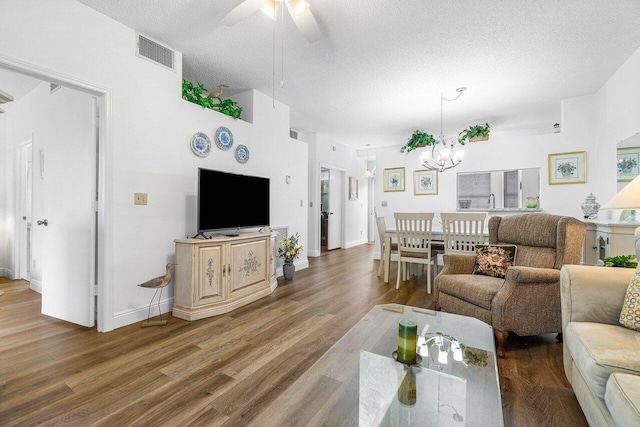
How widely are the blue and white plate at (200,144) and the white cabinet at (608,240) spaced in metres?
4.32

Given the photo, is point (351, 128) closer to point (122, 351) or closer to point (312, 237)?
point (312, 237)

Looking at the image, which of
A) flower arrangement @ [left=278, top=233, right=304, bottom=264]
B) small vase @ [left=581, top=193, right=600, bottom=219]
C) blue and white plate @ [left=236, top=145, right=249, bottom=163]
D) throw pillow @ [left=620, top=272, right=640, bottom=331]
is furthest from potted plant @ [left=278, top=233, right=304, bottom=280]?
small vase @ [left=581, top=193, right=600, bottom=219]

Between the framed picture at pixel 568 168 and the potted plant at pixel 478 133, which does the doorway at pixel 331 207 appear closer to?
the potted plant at pixel 478 133

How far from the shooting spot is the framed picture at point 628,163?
3.00m

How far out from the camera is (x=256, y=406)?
1.43 m

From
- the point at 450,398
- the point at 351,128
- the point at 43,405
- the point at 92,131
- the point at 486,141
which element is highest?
the point at 351,128

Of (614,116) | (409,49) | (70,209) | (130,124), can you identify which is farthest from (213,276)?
(614,116)

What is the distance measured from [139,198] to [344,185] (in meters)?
5.13

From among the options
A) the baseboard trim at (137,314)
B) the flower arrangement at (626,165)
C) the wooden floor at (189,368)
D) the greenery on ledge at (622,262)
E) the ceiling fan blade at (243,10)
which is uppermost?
the ceiling fan blade at (243,10)

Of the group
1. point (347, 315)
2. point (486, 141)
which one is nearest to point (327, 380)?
point (347, 315)

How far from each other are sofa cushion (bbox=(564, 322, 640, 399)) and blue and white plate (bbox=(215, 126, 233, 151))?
11.1 feet

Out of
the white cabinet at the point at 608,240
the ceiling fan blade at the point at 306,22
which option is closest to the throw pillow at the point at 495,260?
the white cabinet at the point at 608,240

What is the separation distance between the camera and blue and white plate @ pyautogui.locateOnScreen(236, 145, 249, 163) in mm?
3533

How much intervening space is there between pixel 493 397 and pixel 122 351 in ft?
7.54
